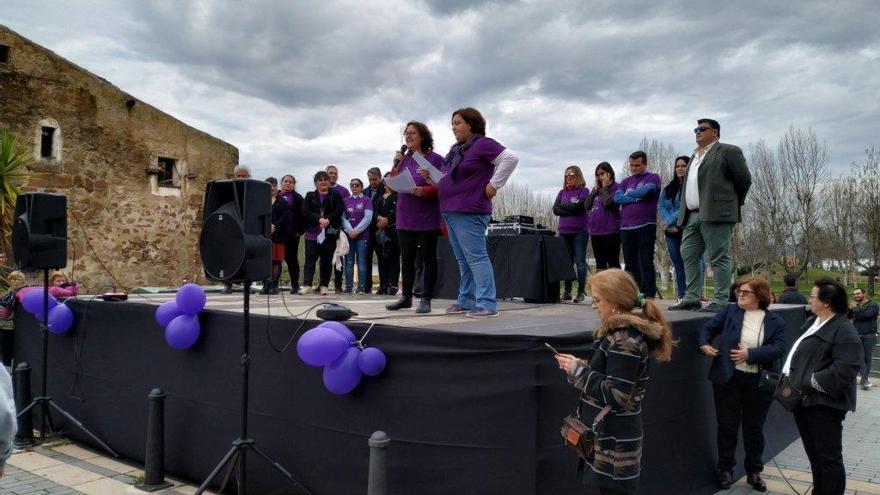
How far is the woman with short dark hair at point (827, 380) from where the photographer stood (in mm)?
4031

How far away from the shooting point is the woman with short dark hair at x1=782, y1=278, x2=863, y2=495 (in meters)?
4.03

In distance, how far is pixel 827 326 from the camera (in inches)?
167

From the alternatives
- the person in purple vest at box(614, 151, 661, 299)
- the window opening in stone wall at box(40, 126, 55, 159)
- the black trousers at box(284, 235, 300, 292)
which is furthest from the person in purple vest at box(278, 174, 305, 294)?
the window opening in stone wall at box(40, 126, 55, 159)

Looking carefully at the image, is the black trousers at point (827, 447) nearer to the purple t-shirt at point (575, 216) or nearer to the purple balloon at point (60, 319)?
the purple t-shirt at point (575, 216)

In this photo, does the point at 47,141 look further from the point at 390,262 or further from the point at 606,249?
the point at 606,249

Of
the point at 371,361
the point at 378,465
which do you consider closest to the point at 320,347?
the point at 371,361

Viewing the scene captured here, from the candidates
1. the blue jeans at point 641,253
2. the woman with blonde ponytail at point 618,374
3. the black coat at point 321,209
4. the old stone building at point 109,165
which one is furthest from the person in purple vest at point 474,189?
the old stone building at point 109,165

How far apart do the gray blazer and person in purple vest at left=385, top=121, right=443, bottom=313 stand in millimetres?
2400

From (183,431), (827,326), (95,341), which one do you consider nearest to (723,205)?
(827,326)

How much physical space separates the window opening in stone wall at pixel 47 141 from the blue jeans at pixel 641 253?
13092 millimetres

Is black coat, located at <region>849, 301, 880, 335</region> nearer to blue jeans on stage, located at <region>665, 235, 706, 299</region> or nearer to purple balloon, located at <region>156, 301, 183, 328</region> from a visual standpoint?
blue jeans on stage, located at <region>665, 235, 706, 299</region>

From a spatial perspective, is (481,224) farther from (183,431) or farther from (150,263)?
(150,263)

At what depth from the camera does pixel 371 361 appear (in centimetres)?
372

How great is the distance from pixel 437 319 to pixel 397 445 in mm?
1124
